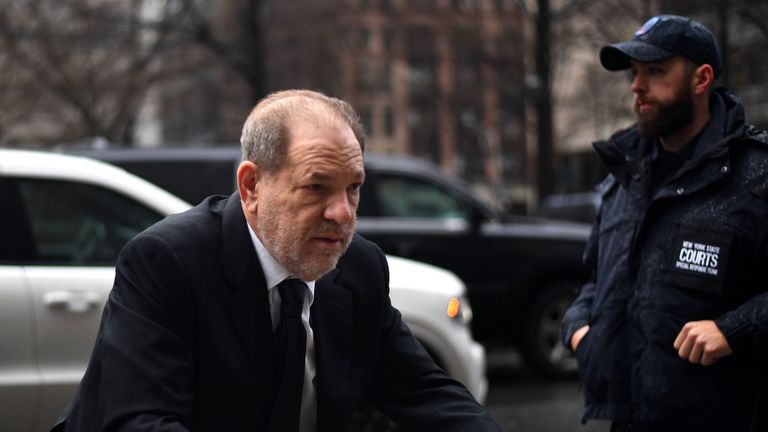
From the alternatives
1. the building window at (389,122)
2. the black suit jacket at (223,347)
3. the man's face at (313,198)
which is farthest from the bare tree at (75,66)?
the building window at (389,122)

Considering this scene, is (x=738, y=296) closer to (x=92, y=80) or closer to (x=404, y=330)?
(x=404, y=330)

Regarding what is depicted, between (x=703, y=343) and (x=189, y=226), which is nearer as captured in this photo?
(x=189, y=226)

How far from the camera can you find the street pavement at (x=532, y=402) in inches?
272

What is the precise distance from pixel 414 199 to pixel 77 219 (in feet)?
13.0

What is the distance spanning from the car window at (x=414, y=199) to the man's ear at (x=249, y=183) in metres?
6.40

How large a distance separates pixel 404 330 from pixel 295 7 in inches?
951

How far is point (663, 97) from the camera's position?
315 centimetres

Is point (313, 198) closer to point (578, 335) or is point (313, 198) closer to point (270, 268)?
point (270, 268)

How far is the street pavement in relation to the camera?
272 inches

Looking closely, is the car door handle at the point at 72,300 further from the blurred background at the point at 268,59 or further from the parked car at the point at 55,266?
the blurred background at the point at 268,59

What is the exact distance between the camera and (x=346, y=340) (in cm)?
227

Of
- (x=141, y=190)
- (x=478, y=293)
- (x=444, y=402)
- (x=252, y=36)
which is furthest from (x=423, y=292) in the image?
(x=252, y=36)

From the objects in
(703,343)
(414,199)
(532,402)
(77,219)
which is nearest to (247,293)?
(703,343)

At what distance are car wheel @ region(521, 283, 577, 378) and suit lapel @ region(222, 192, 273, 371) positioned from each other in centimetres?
663
